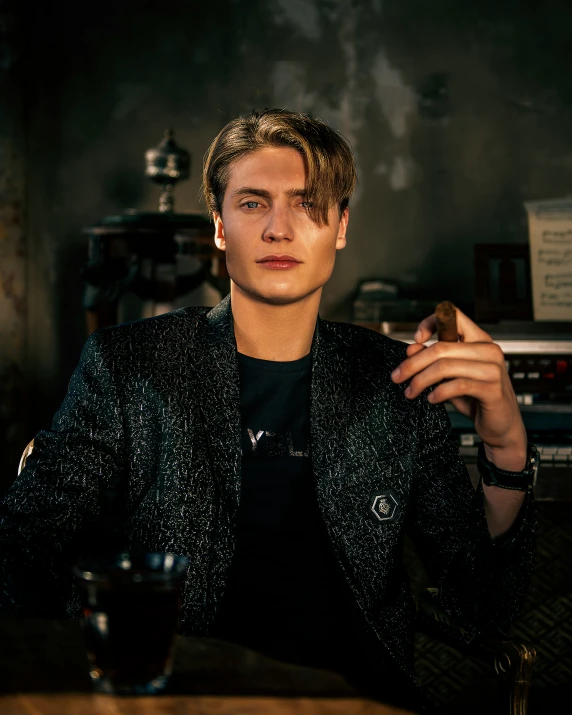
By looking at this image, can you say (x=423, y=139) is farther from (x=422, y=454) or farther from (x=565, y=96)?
(x=422, y=454)

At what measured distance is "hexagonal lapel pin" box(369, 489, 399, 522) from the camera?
4.76 feet

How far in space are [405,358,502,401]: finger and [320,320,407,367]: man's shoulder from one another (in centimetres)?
48

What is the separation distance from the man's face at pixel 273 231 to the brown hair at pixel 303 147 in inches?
0.7

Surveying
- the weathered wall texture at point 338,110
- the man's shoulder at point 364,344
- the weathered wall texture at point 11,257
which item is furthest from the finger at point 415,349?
the weathered wall texture at point 11,257

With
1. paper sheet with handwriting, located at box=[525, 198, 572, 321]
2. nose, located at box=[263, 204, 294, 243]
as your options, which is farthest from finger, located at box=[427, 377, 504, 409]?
paper sheet with handwriting, located at box=[525, 198, 572, 321]

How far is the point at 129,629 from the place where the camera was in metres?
0.72

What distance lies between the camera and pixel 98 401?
1.43 m

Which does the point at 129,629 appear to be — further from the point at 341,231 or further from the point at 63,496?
the point at 341,231

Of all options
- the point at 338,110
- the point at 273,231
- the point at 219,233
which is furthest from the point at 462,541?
the point at 338,110

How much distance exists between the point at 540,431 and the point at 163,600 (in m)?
2.02

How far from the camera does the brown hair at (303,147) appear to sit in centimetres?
158

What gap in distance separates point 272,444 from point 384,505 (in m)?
0.23

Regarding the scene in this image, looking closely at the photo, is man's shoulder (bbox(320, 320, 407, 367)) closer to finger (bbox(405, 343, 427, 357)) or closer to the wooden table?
finger (bbox(405, 343, 427, 357))

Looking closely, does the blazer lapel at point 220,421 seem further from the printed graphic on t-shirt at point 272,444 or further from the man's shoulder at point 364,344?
the man's shoulder at point 364,344
